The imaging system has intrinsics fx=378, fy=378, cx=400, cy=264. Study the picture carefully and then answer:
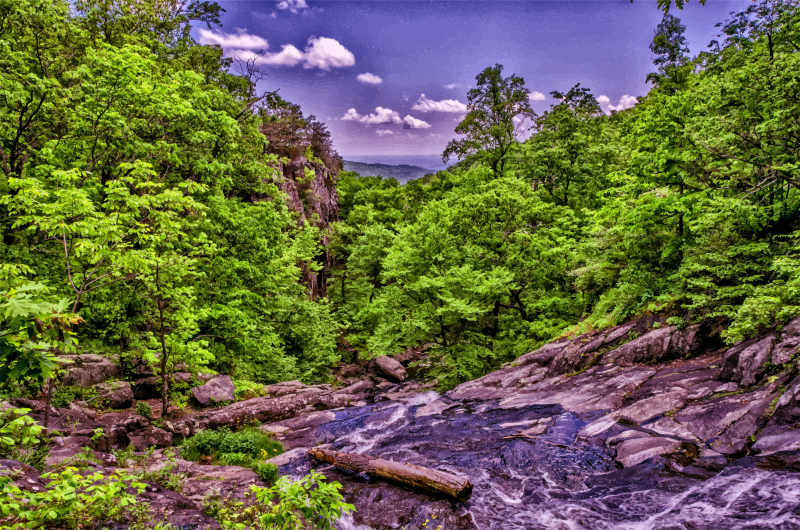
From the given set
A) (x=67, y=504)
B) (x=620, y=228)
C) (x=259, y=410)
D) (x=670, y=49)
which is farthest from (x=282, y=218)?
(x=670, y=49)

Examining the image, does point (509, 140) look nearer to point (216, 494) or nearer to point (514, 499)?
point (514, 499)

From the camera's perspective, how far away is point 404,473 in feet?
27.3

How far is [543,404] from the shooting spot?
12.5 m

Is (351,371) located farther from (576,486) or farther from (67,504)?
(67,504)

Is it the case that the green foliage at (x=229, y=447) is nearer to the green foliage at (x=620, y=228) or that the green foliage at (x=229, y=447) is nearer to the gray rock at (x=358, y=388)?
the green foliage at (x=620, y=228)

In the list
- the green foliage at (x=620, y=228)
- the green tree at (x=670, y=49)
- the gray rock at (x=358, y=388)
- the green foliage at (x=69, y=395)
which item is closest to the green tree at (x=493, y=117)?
the green foliage at (x=620, y=228)

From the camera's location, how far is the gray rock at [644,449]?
8.02 m

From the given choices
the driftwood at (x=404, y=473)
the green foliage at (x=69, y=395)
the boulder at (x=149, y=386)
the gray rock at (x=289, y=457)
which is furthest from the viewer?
the boulder at (x=149, y=386)

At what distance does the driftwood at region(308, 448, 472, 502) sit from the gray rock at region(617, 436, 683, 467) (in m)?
3.54

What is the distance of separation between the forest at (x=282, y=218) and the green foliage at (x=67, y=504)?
1.37 m

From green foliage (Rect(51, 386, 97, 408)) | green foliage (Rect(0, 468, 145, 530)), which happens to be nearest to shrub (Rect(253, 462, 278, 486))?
green foliage (Rect(0, 468, 145, 530))

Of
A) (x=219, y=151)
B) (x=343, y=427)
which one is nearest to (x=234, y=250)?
(x=219, y=151)

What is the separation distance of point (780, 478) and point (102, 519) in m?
10.4

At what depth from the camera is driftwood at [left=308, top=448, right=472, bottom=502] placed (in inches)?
300
